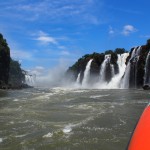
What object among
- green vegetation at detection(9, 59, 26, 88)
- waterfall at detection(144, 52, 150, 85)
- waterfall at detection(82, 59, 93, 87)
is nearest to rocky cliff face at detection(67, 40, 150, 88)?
waterfall at detection(144, 52, 150, 85)

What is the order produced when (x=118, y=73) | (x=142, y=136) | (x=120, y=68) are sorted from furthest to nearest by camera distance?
(x=118, y=73) < (x=120, y=68) < (x=142, y=136)

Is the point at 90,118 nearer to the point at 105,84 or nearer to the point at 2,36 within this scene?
the point at 105,84

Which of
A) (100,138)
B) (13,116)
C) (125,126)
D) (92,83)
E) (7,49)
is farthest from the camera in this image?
(7,49)

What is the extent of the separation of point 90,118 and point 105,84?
49858 millimetres

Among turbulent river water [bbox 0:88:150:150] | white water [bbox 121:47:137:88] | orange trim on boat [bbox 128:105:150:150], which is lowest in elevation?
turbulent river water [bbox 0:88:150:150]

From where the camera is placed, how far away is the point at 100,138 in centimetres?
950

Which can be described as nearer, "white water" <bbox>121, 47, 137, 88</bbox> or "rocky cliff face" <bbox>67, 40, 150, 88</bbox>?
"rocky cliff face" <bbox>67, 40, 150, 88</bbox>

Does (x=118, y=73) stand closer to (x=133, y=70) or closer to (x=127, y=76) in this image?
(x=127, y=76)

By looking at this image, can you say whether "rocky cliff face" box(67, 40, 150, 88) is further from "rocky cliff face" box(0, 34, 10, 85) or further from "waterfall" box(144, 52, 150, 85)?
"rocky cliff face" box(0, 34, 10, 85)

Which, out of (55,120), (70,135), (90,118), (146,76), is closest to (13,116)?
(55,120)

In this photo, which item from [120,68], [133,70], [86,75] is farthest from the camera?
[86,75]

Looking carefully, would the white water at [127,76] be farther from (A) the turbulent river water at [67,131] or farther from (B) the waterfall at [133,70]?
(A) the turbulent river water at [67,131]

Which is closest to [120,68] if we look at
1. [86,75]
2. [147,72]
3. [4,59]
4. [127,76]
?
[86,75]

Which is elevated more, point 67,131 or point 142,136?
point 142,136
